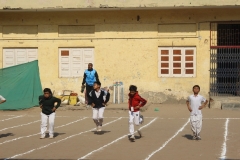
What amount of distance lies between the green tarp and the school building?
216 cm

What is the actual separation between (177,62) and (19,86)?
699 centimetres

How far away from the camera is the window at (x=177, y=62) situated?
24891 millimetres

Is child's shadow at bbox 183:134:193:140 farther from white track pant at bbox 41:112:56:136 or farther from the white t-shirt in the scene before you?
white track pant at bbox 41:112:56:136

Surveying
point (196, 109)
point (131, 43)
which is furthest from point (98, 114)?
point (131, 43)

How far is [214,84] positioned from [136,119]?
11.4 meters

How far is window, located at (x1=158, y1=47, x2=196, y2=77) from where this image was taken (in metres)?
24.9

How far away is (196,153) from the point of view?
1155 cm

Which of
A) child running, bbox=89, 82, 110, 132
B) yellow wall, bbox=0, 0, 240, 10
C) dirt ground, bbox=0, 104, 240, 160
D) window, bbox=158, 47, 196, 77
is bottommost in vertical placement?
dirt ground, bbox=0, 104, 240, 160

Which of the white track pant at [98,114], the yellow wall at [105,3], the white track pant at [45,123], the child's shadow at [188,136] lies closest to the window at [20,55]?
the yellow wall at [105,3]

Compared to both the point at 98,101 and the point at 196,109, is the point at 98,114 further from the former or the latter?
the point at 196,109

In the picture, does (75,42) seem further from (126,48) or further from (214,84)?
(214,84)

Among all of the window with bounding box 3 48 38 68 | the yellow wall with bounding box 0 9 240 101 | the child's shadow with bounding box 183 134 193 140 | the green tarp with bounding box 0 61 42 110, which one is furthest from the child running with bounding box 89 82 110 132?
the window with bounding box 3 48 38 68

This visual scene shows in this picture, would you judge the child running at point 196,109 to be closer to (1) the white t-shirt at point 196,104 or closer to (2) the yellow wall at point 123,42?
(1) the white t-shirt at point 196,104

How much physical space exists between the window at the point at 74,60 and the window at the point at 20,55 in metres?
1.28
